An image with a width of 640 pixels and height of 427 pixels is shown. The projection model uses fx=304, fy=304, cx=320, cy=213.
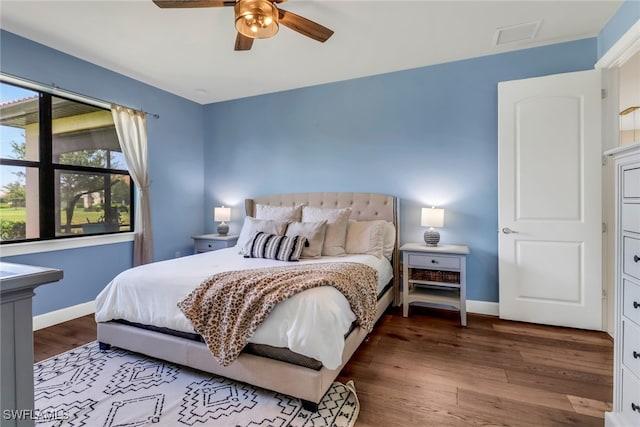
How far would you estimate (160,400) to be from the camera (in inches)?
71.0

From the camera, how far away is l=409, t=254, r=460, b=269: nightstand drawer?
296 cm

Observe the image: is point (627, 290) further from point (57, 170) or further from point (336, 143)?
point (57, 170)

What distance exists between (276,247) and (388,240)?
126cm

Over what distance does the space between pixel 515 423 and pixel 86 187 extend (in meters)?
4.20

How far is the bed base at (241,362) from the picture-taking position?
1.67m

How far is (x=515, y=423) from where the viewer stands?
1.60 metres

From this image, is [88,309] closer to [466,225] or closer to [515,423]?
[515,423]

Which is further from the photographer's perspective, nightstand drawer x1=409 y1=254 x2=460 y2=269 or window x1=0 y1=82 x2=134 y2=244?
nightstand drawer x1=409 y1=254 x2=460 y2=269

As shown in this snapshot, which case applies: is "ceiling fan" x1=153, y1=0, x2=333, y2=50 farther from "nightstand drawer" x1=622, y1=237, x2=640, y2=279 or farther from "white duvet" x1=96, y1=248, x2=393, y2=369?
"nightstand drawer" x1=622, y1=237, x2=640, y2=279

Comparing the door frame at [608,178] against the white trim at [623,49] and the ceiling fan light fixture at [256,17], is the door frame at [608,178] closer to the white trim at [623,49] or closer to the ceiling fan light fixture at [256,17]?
the white trim at [623,49]

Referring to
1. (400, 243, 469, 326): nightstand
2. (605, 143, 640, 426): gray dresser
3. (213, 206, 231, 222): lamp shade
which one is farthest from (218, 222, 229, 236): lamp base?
(605, 143, 640, 426): gray dresser

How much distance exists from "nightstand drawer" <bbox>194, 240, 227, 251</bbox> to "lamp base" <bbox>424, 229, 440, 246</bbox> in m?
2.58

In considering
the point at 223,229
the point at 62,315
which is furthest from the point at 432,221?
the point at 62,315

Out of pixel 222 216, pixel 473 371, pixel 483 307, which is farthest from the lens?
pixel 222 216
